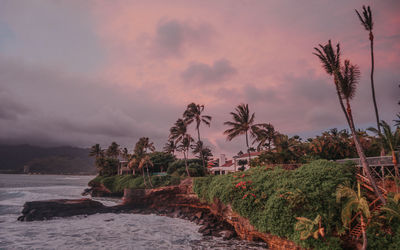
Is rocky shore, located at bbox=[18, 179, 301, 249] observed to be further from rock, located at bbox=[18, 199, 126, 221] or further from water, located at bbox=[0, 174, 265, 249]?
water, located at bbox=[0, 174, 265, 249]

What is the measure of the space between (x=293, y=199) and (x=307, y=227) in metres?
1.54

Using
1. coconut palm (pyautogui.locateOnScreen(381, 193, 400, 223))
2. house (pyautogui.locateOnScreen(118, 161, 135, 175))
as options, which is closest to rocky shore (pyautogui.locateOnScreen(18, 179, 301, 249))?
coconut palm (pyautogui.locateOnScreen(381, 193, 400, 223))

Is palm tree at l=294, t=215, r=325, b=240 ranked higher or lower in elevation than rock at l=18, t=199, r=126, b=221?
higher

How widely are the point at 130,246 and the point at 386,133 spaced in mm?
18123

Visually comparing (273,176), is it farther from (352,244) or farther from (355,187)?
(352,244)

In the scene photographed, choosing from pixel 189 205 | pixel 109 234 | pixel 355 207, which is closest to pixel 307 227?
pixel 355 207

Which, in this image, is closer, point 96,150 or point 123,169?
point 123,169

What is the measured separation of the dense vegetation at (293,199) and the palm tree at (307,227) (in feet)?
1.56

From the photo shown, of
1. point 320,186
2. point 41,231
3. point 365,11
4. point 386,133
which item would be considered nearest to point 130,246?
point 41,231

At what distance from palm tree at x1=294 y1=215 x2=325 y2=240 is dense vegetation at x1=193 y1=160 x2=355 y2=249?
0.47 meters

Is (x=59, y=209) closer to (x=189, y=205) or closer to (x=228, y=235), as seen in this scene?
(x=189, y=205)

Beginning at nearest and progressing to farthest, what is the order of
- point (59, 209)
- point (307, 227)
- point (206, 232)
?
point (307, 227) → point (206, 232) → point (59, 209)

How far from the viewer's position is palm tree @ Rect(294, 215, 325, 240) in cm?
962

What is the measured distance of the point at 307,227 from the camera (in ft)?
33.2
